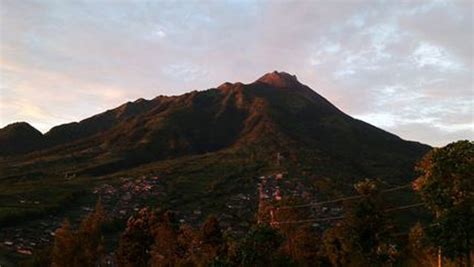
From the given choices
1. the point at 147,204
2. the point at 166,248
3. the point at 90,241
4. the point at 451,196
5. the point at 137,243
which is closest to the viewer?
the point at 451,196

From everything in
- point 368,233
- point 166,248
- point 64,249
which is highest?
point 368,233

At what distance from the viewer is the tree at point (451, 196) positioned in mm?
54500

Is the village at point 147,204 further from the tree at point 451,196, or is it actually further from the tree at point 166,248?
the tree at point 451,196

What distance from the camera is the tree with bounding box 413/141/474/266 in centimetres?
5450

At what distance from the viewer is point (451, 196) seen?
182 feet

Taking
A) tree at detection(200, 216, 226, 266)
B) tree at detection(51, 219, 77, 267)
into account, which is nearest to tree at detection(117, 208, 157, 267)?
tree at detection(200, 216, 226, 266)

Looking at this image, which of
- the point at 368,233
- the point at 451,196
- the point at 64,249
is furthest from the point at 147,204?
the point at 451,196

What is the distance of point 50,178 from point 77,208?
44576 millimetres

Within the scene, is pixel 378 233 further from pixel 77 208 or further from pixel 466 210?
pixel 77 208

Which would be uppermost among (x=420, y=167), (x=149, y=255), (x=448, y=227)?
(x=420, y=167)

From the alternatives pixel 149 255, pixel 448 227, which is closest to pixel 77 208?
pixel 149 255

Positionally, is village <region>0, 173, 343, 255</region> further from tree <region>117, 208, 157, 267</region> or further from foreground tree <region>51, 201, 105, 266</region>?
foreground tree <region>51, 201, 105, 266</region>

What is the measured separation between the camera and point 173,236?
8644 centimetres

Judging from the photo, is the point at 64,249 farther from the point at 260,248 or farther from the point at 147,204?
the point at 147,204
